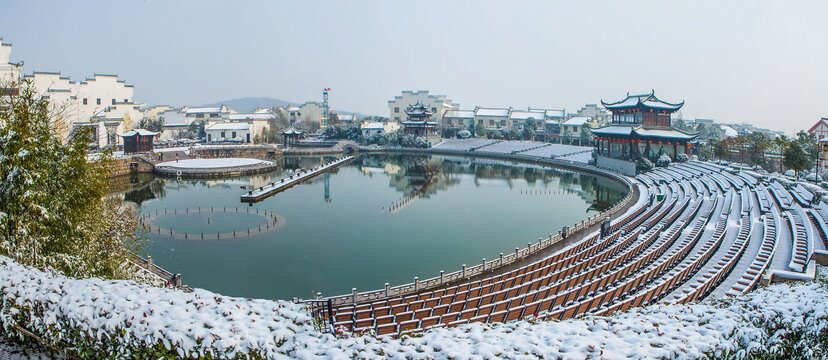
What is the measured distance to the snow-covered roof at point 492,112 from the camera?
83312mm

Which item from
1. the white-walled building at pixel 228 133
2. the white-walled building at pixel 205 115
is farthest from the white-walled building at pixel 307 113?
the white-walled building at pixel 228 133

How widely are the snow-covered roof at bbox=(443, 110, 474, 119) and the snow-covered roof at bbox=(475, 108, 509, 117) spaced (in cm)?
130

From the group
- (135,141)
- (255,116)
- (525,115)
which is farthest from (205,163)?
(525,115)

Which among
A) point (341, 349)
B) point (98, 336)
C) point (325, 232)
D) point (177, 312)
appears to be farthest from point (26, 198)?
point (325, 232)

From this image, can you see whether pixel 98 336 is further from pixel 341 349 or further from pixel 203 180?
pixel 203 180

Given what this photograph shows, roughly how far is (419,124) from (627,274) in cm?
5980

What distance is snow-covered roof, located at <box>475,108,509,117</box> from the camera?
83312 millimetres

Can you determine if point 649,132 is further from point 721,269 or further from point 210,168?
point 210,168

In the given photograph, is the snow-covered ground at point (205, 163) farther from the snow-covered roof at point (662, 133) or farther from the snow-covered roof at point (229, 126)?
the snow-covered roof at point (662, 133)

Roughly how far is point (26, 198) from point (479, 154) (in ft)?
185

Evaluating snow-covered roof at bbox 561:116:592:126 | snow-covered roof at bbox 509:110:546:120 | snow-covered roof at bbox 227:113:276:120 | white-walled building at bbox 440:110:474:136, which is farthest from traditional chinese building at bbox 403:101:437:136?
snow-covered roof at bbox 227:113:276:120

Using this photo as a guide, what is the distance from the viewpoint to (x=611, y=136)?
44938 mm

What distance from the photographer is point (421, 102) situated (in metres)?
88.2

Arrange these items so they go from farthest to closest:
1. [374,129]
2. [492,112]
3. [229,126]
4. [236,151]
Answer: [492,112], [374,129], [229,126], [236,151]
